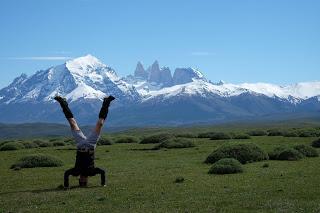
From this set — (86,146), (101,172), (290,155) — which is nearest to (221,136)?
(290,155)

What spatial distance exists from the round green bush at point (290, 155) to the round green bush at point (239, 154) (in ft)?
4.97

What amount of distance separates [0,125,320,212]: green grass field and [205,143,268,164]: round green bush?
1.55 m

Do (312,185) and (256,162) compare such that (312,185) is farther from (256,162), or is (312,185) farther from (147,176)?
(256,162)

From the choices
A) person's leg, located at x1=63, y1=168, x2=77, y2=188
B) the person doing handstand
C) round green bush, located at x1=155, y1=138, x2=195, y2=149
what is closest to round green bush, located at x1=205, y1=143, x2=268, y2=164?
the person doing handstand

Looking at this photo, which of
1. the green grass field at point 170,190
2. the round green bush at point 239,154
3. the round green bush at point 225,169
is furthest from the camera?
the round green bush at point 239,154

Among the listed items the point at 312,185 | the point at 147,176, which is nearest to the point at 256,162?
the point at 147,176

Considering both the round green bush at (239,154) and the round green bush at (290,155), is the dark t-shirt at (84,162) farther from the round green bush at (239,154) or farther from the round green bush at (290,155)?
the round green bush at (290,155)

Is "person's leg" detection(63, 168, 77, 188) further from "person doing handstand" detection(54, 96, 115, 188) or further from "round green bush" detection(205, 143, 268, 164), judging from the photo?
"round green bush" detection(205, 143, 268, 164)

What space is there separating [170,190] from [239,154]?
16998 mm

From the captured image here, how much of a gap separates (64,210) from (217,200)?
691 cm

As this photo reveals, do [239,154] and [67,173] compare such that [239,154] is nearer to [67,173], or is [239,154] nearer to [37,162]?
[37,162]

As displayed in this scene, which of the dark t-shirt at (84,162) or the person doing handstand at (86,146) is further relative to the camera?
the dark t-shirt at (84,162)

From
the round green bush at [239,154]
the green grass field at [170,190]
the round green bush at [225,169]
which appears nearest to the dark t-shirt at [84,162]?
the green grass field at [170,190]

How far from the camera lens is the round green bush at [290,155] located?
4531 centimetres
